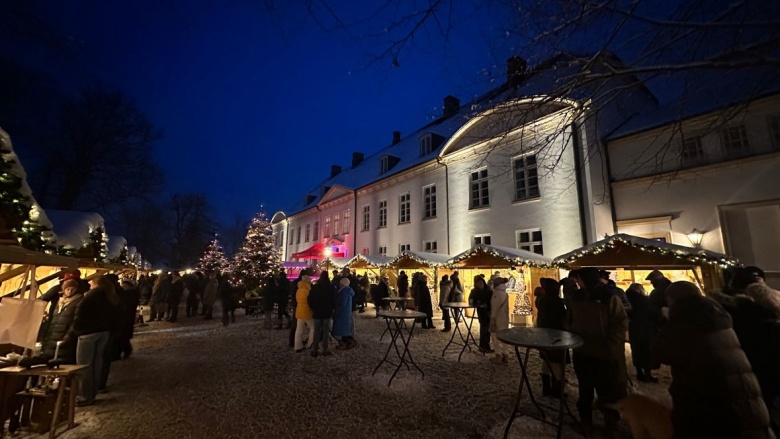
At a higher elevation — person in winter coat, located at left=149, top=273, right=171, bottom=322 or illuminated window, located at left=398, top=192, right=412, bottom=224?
illuminated window, located at left=398, top=192, right=412, bottom=224

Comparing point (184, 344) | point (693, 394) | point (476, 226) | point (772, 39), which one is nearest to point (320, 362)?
point (184, 344)

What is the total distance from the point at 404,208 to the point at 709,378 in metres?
18.4

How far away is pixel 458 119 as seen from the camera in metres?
18.7

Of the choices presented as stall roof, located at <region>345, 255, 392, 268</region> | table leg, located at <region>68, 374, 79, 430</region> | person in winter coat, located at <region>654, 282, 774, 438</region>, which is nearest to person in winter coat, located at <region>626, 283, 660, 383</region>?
person in winter coat, located at <region>654, 282, 774, 438</region>

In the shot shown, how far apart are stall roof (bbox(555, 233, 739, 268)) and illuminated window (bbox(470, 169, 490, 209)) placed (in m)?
6.52

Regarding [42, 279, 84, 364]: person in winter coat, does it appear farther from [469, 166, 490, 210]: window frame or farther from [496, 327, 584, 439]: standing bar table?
[469, 166, 490, 210]: window frame

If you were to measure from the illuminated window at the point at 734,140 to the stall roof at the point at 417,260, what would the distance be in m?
9.99

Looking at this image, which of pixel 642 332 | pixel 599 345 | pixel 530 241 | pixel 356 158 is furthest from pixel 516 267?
pixel 356 158

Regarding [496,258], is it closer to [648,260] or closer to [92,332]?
[648,260]

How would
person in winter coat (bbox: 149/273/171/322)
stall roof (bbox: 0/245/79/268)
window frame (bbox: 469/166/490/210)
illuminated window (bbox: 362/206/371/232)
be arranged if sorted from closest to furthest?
stall roof (bbox: 0/245/79/268)
person in winter coat (bbox: 149/273/171/322)
window frame (bbox: 469/166/490/210)
illuminated window (bbox: 362/206/371/232)

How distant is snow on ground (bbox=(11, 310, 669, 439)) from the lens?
4.02 metres

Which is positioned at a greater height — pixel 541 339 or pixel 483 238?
pixel 483 238

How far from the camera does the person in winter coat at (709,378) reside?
220 cm

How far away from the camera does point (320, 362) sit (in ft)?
22.9
